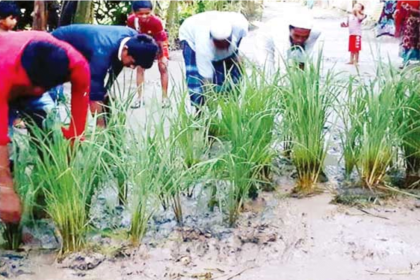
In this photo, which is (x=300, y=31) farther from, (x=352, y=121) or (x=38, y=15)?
(x=38, y=15)

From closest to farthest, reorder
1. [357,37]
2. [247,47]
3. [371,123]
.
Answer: [371,123]
[357,37]
[247,47]

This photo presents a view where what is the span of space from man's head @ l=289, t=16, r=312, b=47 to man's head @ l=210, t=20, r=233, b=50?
1.31 feet

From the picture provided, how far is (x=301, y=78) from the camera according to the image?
3.62 metres

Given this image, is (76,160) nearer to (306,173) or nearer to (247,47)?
(306,173)

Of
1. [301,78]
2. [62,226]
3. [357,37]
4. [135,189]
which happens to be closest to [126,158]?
[135,189]

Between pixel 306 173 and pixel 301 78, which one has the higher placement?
pixel 301 78

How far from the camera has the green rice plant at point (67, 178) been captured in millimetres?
2797

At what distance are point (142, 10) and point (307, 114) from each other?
3.14 m

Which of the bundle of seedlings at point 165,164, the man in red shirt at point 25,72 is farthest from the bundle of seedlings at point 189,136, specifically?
the man in red shirt at point 25,72

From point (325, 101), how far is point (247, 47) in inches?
286

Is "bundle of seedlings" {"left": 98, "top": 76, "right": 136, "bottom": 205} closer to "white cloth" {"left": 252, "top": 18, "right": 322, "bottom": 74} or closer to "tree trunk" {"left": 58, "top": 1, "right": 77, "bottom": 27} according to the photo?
"white cloth" {"left": 252, "top": 18, "right": 322, "bottom": 74}

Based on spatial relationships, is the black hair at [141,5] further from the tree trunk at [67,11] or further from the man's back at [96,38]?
the man's back at [96,38]

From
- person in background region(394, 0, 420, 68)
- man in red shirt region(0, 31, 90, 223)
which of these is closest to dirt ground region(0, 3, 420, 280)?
man in red shirt region(0, 31, 90, 223)

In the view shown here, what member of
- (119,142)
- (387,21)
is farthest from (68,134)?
(387,21)
